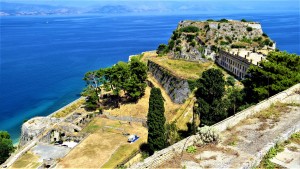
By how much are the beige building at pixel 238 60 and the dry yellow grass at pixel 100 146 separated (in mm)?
21650

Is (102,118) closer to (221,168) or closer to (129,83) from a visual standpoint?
(129,83)

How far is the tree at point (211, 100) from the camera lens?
34.6 metres

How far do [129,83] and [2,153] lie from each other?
2262 centimetres

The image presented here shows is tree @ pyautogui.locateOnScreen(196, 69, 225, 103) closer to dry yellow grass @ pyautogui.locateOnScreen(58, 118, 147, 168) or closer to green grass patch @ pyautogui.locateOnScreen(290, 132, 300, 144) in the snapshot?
dry yellow grass @ pyautogui.locateOnScreen(58, 118, 147, 168)

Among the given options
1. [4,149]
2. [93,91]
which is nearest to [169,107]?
[93,91]

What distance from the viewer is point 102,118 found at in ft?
169

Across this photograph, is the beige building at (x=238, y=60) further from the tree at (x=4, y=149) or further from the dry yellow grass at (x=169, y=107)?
the tree at (x=4, y=149)

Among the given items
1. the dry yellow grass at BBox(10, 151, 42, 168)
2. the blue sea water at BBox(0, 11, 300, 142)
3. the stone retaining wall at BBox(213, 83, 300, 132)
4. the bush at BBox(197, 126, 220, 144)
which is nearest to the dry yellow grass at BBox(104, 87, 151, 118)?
the dry yellow grass at BBox(10, 151, 42, 168)

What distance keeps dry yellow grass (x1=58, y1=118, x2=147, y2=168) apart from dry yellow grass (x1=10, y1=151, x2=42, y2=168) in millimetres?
3350

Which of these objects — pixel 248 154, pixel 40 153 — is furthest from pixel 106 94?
pixel 248 154

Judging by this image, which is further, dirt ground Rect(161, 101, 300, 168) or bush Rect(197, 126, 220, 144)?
bush Rect(197, 126, 220, 144)

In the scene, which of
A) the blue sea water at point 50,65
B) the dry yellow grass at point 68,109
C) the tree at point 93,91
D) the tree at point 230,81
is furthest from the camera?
the blue sea water at point 50,65

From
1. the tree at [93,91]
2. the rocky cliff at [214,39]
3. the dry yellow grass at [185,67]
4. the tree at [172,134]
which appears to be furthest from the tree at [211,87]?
A: the rocky cliff at [214,39]

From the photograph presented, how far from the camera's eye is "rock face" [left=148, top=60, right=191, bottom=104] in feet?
171
